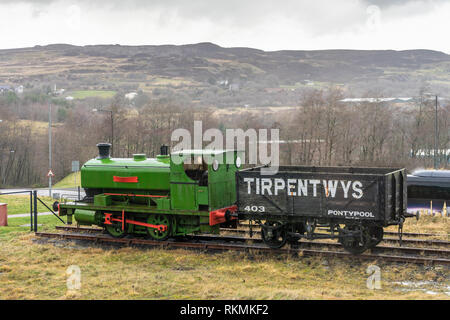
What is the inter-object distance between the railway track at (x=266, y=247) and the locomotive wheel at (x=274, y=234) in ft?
0.75

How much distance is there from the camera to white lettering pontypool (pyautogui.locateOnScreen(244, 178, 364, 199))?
1260 cm

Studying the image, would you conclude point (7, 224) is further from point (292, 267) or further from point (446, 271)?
point (446, 271)

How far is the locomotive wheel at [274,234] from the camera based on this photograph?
13.9 metres

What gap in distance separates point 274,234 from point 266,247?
48 centimetres

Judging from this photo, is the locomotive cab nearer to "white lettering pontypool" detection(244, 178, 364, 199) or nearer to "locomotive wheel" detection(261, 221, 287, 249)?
"white lettering pontypool" detection(244, 178, 364, 199)

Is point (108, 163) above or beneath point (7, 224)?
above

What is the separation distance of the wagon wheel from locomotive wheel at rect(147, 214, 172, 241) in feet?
17.9

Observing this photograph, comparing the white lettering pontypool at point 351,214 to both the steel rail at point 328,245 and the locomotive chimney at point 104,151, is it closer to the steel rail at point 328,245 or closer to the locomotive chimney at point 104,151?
the steel rail at point 328,245

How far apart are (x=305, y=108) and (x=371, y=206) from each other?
41.1m

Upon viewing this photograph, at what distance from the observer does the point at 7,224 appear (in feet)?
65.6

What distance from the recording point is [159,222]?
15203mm

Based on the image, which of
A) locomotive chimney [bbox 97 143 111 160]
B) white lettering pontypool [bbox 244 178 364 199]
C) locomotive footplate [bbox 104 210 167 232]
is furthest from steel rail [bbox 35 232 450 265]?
locomotive chimney [bbox 97 143 111 160]

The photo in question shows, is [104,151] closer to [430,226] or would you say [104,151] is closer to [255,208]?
[255,208]

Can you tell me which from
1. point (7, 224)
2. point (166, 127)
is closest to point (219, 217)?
point (7, 224)
